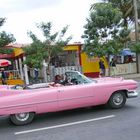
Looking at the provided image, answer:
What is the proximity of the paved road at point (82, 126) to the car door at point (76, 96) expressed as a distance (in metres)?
0.33

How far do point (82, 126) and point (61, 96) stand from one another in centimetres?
126

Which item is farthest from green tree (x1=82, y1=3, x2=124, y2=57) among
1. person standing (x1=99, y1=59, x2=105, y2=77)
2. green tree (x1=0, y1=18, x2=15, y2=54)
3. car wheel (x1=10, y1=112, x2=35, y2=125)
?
car wheel (x1=10, y1=112, x2=35, y2=125)

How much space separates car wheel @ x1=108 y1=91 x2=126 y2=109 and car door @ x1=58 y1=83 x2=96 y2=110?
28.5 inches

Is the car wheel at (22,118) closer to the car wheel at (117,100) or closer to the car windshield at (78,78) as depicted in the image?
the car windshield at (78,78)

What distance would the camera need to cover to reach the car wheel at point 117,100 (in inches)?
398

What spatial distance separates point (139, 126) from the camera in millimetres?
7809

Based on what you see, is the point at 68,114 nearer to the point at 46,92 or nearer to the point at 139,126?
the point at 46,92

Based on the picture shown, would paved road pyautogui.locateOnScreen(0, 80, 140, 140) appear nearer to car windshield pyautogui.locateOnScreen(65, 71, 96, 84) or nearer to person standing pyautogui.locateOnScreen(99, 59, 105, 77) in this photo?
car windshield pyautogui.locateOnScreen(65, 71, 96, 84)

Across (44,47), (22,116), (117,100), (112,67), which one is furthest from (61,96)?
(112,67)

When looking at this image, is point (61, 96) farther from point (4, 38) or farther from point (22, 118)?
point (4, 38)

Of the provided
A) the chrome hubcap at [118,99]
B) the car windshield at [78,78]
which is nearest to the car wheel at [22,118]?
the car windshield at [78,78]

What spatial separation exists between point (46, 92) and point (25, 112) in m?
0.73

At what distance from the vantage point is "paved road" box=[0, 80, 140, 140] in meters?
7.30

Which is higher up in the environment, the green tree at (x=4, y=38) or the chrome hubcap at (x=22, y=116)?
the green tree at (x=4, y=38)
